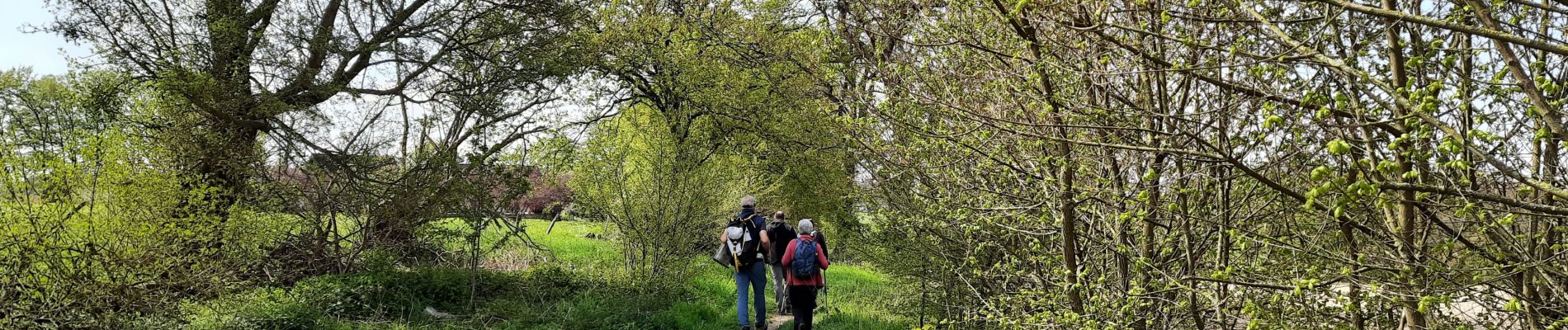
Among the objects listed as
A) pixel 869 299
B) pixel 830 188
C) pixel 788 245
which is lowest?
pixel 869 299

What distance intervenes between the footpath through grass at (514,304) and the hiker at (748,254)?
1.80 ft

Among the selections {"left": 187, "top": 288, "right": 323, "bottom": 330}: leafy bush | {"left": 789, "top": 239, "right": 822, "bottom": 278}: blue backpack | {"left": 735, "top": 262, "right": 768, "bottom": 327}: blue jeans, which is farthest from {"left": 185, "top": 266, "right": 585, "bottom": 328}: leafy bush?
{"left": 789, "top": 239, "right": 822, "bottom": 278}: blue backpack

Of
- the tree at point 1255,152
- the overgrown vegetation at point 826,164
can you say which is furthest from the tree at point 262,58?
the tree at point 1255,152

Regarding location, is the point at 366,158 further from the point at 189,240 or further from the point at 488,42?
the point at 189,240

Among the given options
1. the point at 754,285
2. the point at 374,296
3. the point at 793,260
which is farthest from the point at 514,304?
the point at 793,260

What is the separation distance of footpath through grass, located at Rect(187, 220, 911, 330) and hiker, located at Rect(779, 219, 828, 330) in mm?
956

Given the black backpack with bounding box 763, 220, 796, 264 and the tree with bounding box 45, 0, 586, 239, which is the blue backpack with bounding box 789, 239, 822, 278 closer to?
the black backpack with bounding box 763, 220, 796, 264

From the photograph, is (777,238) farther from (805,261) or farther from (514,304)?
(514,304)

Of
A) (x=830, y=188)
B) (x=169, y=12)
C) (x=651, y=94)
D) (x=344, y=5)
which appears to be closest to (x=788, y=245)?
(x=830, y=188)

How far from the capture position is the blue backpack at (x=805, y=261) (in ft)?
26.1

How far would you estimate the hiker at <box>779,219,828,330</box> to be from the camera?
26.2ft

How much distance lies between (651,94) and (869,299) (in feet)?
15.0

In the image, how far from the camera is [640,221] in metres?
10.1

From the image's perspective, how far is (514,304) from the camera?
391 inches
